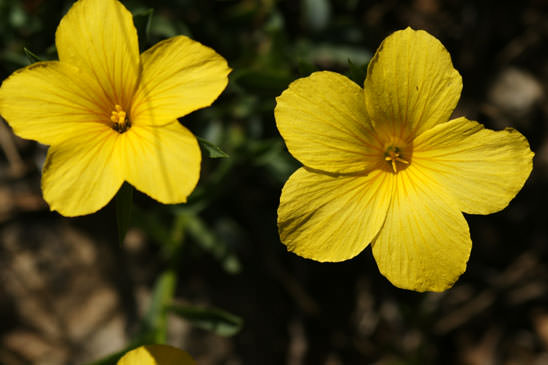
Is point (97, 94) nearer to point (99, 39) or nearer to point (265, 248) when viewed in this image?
point (99, 39)

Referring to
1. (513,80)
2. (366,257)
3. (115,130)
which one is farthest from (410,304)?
(115,130)

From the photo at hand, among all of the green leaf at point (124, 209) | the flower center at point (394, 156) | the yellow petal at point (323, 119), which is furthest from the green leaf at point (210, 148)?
the flower center at point (394, 156)

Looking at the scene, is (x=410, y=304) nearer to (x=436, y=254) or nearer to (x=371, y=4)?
(x=436, y=254)

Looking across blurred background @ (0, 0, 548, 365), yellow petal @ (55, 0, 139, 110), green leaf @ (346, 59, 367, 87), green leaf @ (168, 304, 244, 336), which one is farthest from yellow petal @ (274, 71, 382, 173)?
green leaf @ (168, 304, 244, 336)

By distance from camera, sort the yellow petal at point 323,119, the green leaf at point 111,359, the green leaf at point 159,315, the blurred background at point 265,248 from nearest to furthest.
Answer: the yellow petal at point 323,119
the green leaf at point 111,359
the green leaf at point 159,315
the blurred background at point 265,248

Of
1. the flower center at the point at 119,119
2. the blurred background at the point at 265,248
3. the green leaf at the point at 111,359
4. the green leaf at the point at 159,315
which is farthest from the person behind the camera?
the blurred background at the point at 265,248

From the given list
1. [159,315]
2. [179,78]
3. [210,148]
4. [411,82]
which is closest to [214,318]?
[159,315]

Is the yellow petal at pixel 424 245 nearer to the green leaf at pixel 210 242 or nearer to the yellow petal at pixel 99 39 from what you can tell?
the yellow petal at pixel 99 39

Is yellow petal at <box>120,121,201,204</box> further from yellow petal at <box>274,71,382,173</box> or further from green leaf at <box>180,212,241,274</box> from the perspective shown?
green leaf at <box>180,212,241,274</box>
